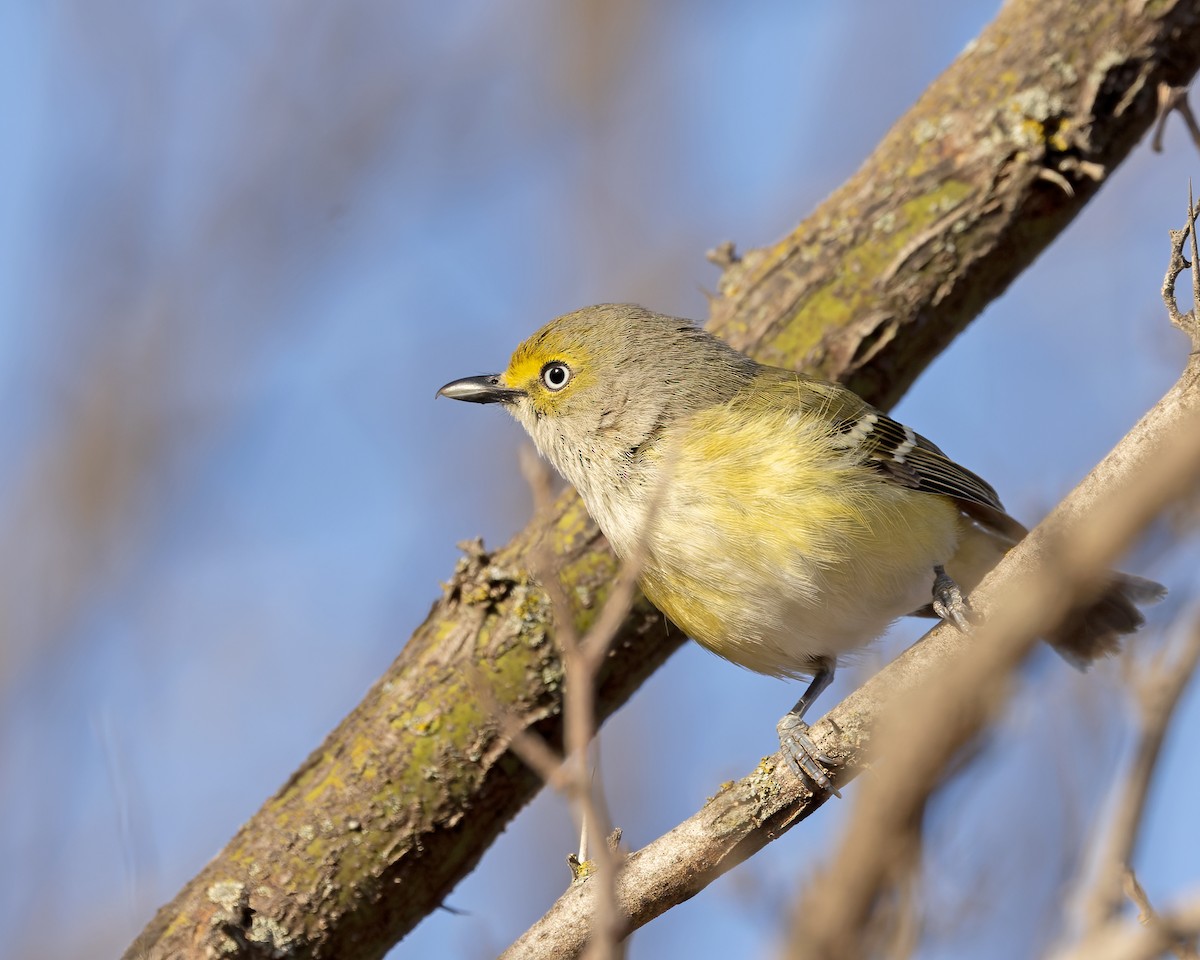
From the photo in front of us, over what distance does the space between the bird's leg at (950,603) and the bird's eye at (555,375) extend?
177 cm

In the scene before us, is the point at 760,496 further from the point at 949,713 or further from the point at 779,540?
the point at 949,713

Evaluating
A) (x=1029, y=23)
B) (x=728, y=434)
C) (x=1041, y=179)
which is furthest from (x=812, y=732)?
(x=1029, y=23)

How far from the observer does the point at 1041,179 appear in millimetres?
4977

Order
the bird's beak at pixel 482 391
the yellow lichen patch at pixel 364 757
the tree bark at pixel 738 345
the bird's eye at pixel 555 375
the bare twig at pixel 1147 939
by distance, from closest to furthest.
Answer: the bare twig at pixel 1147 939, the tree bark at pixel 738 345, the yellow lichen patch at pixel 364 757, the bird's eye at pixel 555 375, the bird's beak at pixel 482 391

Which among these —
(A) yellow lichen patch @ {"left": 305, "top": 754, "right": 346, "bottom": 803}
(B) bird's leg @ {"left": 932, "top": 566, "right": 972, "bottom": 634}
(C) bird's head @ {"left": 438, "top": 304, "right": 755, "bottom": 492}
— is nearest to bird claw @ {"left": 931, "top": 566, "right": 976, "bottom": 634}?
(B) bird's leg @ {"left": 932, "top": 566, "right": 972, "bottom": 634}

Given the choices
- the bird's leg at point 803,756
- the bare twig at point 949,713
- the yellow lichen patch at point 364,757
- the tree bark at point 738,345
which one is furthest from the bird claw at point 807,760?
the bare twig at point 949,713

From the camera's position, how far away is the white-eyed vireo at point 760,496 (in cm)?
409

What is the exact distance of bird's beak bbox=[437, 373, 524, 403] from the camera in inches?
213

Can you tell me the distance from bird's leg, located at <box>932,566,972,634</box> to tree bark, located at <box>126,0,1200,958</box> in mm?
1096

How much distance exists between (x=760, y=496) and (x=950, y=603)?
0.72 metres

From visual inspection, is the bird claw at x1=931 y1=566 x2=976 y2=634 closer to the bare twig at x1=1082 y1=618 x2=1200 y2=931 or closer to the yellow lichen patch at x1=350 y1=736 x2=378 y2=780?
the bare twig at x1=1082 y1=618 x2=1200 y2=931

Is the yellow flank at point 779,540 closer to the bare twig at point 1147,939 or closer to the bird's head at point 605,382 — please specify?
the bird's head at point 605,382

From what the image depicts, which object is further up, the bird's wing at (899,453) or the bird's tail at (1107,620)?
the bird's wing at (899,453)

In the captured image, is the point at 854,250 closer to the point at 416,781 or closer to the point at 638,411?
the point at 638,411
